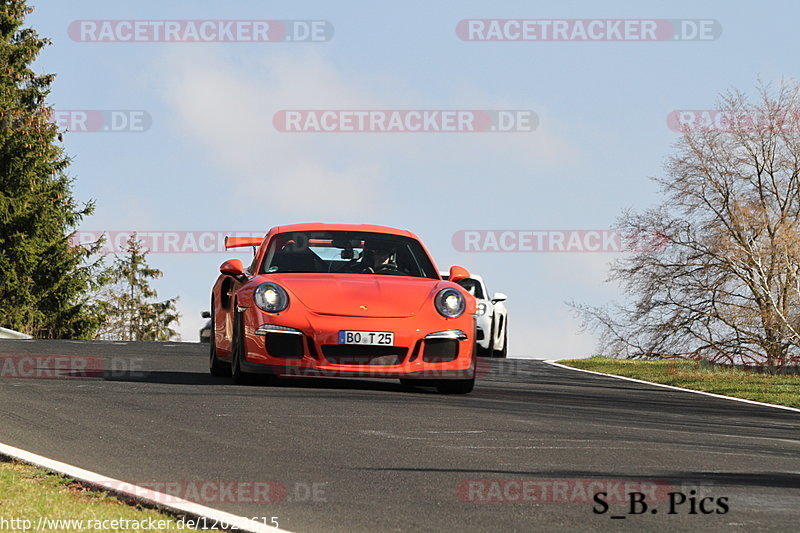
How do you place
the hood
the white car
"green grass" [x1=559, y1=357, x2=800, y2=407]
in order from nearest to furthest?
the hood → "green grass" [x1=559, y1=357, x2=800, y2=407] → the white car

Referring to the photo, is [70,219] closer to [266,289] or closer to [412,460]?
[266,289]

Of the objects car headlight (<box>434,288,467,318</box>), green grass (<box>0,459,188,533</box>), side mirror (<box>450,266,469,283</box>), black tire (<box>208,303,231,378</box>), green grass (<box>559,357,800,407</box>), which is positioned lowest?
green grass (<box>0,459,188,533</box>)

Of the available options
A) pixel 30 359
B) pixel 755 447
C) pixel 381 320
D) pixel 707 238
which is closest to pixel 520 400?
pixel 381 320

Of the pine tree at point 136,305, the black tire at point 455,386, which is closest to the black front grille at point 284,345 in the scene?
the black tire at point 455,386

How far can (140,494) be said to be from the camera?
611cm

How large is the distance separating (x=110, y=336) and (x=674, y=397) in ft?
227

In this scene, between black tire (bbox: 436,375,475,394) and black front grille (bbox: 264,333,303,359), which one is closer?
black front grille (bbox: 264,333,303,359)

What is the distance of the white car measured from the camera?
2184 centimetres

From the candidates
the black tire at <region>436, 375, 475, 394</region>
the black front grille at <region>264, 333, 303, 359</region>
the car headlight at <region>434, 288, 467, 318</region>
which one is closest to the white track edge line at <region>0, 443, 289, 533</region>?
the black front grille at <region>264, 333, 303, 359</region>

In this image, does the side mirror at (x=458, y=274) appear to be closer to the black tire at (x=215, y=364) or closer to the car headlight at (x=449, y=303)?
the car headlight at (x=449, y=303)

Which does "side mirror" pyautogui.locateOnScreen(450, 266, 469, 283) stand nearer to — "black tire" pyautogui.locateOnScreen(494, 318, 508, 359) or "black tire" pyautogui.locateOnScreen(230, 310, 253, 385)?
"black tire" pyautogui.locateOnScreen(230, 310, 253, 385)

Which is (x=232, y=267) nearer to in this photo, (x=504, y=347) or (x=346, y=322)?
(x=346, y=322)

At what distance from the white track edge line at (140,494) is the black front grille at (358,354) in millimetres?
4148

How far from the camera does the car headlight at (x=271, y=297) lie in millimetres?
11406
